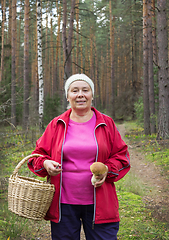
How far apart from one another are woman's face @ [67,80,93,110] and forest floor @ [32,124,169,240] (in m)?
2.58

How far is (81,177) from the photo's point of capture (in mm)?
2066

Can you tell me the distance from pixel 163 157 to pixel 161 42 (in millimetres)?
5129

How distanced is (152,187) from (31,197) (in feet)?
16.1

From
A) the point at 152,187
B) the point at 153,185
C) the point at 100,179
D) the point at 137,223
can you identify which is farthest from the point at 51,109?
the point at 100,179

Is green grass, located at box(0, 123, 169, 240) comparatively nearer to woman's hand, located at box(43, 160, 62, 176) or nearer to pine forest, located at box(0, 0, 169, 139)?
woman's hand, located at box(43, 160, 62, 176)

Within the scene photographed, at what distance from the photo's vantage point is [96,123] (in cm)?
221

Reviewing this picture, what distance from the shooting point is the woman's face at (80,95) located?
2.24 meters

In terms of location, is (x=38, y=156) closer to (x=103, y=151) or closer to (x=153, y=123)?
(x=103, y=151)

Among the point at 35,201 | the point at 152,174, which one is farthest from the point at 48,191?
the point at 152,174

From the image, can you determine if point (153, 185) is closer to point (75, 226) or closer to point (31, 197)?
point (75, 226)

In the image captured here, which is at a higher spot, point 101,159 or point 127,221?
point 101,159

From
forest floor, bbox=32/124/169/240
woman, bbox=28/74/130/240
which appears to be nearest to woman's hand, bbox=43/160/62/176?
woman, bbox=28/74/130/240

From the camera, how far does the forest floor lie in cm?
430

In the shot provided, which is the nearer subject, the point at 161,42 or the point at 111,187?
the point at 111,187
